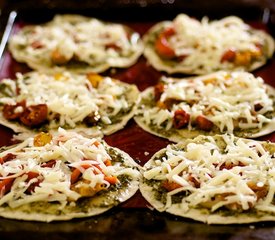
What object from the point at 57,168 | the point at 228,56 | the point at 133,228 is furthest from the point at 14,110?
the point at 228,56

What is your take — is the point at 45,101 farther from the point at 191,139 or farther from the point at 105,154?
the point at 191,139

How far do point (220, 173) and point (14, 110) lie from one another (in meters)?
1.78

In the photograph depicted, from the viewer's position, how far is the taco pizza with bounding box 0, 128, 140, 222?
3760mm

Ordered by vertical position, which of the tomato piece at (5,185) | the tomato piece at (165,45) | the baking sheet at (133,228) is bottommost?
the baking sheet at (133,228)

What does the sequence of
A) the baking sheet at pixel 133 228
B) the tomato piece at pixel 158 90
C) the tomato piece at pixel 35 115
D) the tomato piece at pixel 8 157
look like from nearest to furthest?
the baking sheet at pixel 133 228, the tomato piece at pixel 8 157, the tomato piece at pixel 35 115, the tomato piece at pixel 158 90

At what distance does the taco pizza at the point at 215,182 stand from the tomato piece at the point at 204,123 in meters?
0.34

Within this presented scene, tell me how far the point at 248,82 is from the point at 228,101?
29 centimetres

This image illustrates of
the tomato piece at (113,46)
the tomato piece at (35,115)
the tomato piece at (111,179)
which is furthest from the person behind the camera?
the tomato piece at (113,46)

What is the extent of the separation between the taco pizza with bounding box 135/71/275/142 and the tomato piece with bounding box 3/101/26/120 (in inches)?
35.3

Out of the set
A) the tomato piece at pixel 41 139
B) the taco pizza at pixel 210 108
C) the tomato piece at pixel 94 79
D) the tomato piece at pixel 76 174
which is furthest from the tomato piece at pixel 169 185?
the tomato piece at pixel 94 79

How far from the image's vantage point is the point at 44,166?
3945 millimetres

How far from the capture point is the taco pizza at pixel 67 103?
4602 millimetres

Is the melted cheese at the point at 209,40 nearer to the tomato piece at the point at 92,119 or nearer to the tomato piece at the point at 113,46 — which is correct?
the tomato piece at the point at 113,46

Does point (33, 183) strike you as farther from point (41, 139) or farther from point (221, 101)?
point (221, 101)
